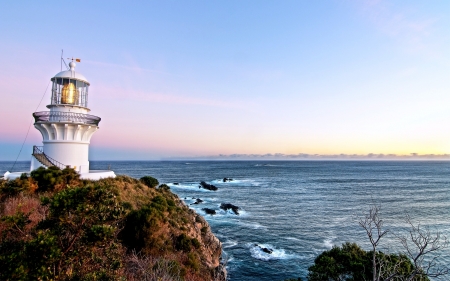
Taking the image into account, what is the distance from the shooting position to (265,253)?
2178cm

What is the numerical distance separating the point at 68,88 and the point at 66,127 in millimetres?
2779

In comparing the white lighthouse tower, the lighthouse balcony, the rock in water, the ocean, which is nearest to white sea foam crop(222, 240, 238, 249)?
the ocean

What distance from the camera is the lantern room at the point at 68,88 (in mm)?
17250

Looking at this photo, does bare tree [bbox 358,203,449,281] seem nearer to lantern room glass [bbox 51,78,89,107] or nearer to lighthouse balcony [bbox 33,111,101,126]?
lighthouse balcony [bbox 33,111,101,126]

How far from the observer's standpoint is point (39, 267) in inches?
191

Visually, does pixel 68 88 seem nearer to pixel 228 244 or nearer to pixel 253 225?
pixel 228 244

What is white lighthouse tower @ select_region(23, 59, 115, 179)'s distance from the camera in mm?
16734

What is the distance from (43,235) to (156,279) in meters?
3.61

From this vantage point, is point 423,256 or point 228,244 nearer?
point 423,256

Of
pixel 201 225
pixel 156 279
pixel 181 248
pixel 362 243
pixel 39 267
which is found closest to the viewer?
pixel 39 267

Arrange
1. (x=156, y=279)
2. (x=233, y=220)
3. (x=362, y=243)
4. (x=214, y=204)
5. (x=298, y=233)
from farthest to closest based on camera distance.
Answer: (x=214, y=204) < (x=233, y=220) < (x=298, y=233) < (x=362, y=243) < (x=156, y=279)

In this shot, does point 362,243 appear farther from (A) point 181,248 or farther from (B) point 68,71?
(B) point 68,71

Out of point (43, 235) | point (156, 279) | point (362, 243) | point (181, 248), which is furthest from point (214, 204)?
point (43, 235)

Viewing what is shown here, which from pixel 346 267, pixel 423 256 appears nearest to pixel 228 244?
pixel 346 267
